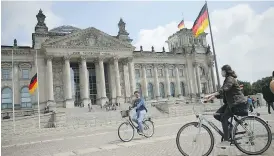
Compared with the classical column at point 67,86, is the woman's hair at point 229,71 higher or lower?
lower

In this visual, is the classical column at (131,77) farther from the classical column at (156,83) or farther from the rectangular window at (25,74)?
the rectangular window at (25,74)

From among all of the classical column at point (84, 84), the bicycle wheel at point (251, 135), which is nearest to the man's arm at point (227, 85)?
the bicycle wheel at point (251, 135)

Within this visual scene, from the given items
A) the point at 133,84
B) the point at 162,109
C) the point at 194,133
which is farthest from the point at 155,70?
the point at 194,133

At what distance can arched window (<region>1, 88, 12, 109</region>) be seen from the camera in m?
49.7

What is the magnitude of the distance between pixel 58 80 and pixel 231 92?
51069 mm

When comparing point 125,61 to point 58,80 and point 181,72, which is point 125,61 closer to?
point 58,80

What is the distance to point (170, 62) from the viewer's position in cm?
6969

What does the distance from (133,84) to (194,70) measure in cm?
2192

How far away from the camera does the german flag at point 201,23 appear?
61.1ft

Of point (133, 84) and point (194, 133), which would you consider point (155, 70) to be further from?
point (194, 133)

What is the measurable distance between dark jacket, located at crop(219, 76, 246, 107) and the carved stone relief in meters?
49.7

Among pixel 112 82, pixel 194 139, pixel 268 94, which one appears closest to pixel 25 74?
pixel 112 82

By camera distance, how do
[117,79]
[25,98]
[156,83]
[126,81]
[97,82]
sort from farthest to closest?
[156,83], [126,81], [97,82], [117,79], [25,98]

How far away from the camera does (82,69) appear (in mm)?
53156
